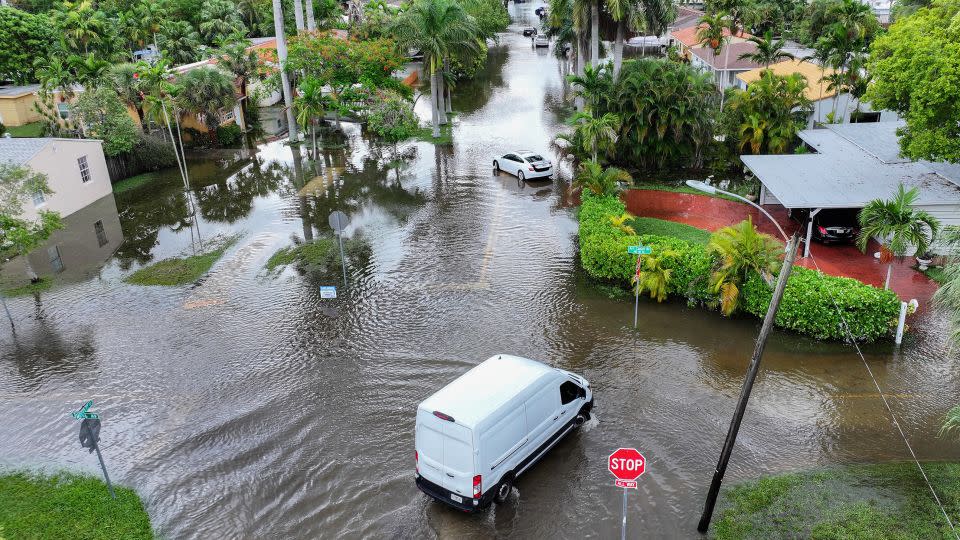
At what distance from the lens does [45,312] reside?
20922mm

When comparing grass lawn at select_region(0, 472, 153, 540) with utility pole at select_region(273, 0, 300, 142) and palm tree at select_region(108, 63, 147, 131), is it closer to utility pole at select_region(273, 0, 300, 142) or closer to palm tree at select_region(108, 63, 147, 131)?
palm tree at select_region(108, 63, 147, 131)

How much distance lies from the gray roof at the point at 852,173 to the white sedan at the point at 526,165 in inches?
355

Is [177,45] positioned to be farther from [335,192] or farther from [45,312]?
[45,312]

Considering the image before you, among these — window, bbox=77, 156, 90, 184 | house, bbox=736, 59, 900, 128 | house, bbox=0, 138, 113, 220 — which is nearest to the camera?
house, bbox=0, 138, 113, 220

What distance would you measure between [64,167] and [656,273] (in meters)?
25.5

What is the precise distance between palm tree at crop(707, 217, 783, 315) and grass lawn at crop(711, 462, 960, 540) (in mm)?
6121

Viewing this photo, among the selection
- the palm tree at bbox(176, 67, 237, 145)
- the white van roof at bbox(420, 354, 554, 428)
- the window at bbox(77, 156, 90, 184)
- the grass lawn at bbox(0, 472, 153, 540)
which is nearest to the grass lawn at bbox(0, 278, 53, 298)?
the window at bbox(77, 156, 90, 184)

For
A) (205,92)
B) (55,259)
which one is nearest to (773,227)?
(55,259)

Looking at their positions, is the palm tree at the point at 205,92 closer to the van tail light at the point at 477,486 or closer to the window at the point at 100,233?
the window at the point at 100,233

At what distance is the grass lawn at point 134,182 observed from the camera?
33531 millimetres

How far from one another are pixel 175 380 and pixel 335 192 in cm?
1604

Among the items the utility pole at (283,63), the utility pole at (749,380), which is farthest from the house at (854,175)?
the utility pole at (283,63)

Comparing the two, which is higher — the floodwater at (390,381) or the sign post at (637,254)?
the sign post at (637,254)

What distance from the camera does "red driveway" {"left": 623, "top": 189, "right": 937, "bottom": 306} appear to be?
20.8 meters
